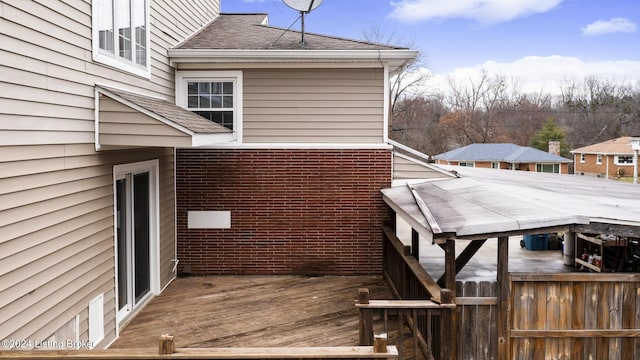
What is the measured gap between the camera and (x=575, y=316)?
4734 mm

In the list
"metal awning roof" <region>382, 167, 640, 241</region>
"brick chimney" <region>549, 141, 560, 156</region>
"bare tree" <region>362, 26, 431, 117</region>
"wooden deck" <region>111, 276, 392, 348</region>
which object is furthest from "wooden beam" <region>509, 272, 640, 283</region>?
"brick chimney" <region>549, 141, 560, 156</region>

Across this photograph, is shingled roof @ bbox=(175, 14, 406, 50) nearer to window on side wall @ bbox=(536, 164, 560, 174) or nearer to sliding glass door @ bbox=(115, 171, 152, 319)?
sliding glass door @ bbox=(115, 171, 152, 319)

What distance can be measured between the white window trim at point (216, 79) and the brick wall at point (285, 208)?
25.2 inches

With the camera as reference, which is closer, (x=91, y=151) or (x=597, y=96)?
(x=91, y=151)

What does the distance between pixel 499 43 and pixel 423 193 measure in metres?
60.4

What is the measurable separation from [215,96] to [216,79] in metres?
0.28

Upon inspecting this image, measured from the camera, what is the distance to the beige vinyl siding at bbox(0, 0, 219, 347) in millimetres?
3715

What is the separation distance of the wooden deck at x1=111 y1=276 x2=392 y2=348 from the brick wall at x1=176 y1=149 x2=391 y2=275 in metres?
0.31

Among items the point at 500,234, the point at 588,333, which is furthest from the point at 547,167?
the point at 500,234

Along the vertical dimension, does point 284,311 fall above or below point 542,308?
below

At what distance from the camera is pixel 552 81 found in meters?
48.9

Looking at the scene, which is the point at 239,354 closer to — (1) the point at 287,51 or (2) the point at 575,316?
(2) the point at 575,316

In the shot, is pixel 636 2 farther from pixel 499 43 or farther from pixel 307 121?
pixel 307 121

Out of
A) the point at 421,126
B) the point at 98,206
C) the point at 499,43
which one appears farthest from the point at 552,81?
the point at 98,206
